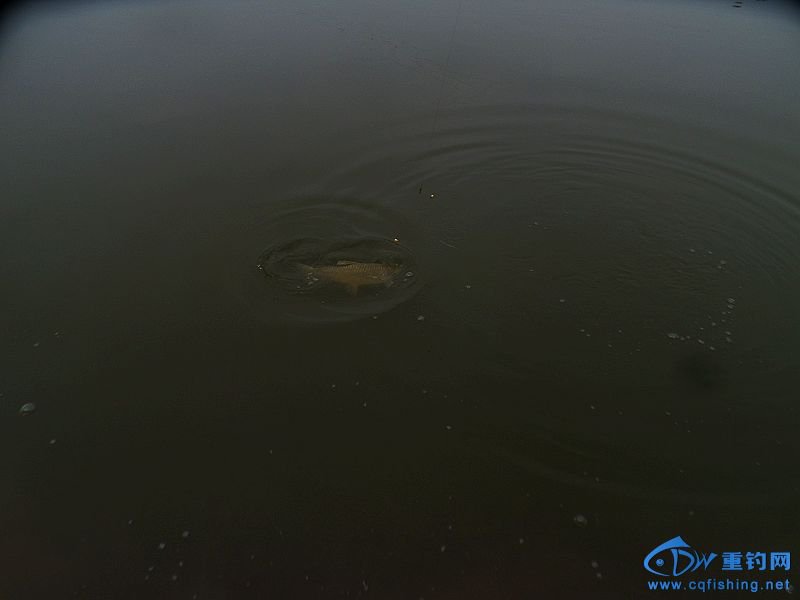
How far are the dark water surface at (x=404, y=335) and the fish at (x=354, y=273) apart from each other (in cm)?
7

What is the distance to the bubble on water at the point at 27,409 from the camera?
284 cm

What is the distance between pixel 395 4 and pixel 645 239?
4357mm

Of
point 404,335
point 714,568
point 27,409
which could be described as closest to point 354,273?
point 404,335

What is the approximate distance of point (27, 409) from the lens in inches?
112

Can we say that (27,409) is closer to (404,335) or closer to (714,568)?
(404,335)

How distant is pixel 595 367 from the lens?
10.1 ft

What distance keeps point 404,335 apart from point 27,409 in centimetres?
179

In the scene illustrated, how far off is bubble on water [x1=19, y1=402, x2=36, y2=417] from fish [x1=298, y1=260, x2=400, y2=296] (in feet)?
4.83

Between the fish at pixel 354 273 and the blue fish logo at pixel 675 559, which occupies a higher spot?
the fish at pixel 354 273

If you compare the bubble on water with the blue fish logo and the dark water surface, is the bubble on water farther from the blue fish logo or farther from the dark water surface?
the blue fish logo

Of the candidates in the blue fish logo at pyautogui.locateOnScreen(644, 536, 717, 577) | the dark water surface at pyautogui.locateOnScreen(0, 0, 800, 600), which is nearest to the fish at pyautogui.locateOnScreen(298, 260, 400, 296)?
the dark water surface at pyautogui.locateOnScreen(0, 0, 800, 600)

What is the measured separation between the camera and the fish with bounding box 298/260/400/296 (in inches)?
136

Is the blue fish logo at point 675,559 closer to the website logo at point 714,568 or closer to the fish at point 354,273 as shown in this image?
the website logo at point 714,568

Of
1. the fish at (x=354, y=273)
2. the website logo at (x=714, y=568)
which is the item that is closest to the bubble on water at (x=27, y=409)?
the fish at (x=354, y=273)
